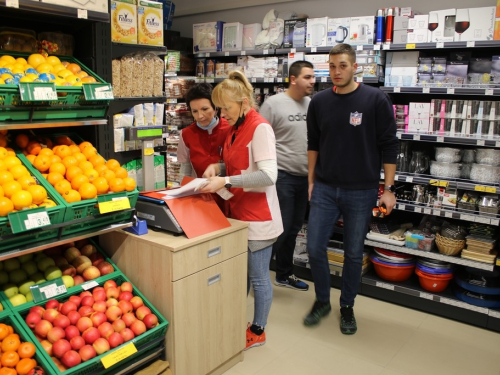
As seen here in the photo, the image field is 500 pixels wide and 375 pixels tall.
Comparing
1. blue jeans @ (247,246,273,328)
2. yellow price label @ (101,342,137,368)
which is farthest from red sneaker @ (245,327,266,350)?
yellow price label @ (101,342,137,368)

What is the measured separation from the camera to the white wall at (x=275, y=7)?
4445 millimetres

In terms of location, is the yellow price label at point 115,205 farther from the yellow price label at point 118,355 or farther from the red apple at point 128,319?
the yellow price label at point 118,355

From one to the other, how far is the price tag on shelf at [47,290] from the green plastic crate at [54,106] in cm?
81

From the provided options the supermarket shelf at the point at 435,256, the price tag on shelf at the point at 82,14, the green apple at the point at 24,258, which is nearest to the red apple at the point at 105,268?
the green apple at the point at 24,258

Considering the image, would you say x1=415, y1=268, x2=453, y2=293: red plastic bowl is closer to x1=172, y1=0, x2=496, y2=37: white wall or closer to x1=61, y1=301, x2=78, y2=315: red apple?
x1=172, y1=0, x2=496, y2=37: white wall

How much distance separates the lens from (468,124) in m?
3.77

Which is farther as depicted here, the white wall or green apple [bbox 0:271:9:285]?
the white wall

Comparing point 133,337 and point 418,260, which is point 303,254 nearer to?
point 418,260

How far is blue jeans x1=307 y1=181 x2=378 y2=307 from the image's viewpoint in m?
3.27

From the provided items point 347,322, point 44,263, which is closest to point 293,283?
point 347,322

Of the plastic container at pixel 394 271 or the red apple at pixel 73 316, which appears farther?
the plastic container at pixel 394 271

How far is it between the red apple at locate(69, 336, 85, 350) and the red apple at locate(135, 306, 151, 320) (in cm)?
32

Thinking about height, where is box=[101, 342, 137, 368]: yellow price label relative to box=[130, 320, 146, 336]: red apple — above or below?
below

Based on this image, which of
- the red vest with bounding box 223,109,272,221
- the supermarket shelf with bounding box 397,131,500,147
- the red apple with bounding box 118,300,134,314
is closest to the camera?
the red apple with bounding box 118,300,134,314
